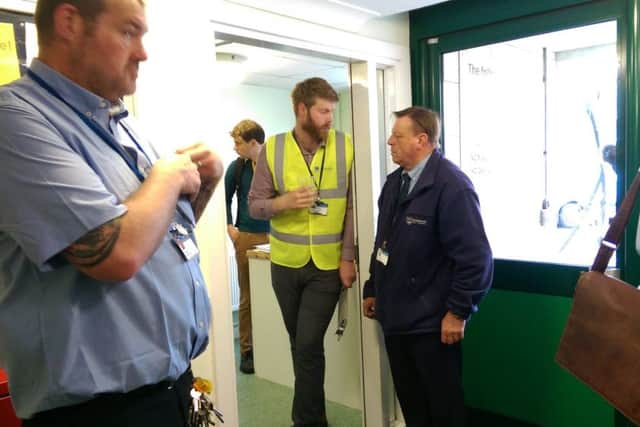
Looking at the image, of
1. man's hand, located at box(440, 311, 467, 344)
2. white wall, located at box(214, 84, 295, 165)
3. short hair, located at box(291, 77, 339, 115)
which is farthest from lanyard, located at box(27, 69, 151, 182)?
white wall, located at box(214, 84, 295, 165)

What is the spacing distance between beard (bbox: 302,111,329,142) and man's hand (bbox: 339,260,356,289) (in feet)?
1.91

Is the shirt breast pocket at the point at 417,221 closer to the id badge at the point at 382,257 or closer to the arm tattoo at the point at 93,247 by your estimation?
the id badge at the point at 382,257

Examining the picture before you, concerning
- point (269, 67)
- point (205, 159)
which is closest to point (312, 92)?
point (205, 159)

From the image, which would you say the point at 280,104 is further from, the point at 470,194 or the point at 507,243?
the point at 470,194

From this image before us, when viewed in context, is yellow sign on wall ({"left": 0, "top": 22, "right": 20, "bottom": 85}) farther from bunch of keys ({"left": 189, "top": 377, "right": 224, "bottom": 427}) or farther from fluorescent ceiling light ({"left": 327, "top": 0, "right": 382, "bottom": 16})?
fluorescent ceiling light ({"left": 327, "top": 0, "right": 382, "bottom": 16})

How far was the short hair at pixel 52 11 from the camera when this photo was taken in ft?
2.85

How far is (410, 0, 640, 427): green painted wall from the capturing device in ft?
6.72

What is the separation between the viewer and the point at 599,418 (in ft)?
7.05

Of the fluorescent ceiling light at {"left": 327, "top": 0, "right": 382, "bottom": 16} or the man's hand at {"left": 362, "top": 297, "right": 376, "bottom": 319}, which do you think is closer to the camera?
the fluorescent ceiling light at {"left": 327, "top": 0, "right": 382, "bottom": 16}

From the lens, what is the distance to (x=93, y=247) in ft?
2.65

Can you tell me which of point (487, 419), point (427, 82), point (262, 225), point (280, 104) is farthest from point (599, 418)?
point (280, 104)

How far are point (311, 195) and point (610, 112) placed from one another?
4.40 feet

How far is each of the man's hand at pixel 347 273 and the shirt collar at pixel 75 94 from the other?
154 centimetres

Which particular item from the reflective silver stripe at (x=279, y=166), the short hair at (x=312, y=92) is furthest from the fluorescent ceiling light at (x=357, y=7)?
the reflective silver stripe at (x=279, y=166)
